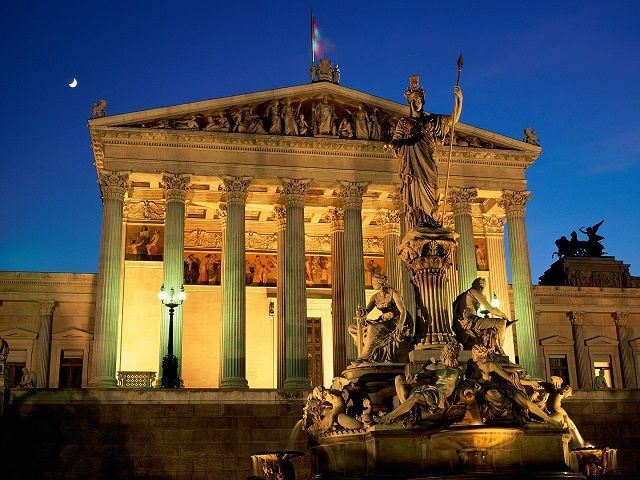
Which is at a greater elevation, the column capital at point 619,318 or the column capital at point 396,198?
the column capital at point 396,198

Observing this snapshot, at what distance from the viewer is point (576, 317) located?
4847 centimetres

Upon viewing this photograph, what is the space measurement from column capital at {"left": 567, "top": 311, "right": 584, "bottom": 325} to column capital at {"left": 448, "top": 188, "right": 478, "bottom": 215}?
561 inches

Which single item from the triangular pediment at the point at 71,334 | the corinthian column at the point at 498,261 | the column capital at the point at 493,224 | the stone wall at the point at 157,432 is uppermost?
the column capital at the point at 493,224

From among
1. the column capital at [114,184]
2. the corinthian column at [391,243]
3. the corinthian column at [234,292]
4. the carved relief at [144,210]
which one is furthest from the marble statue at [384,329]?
the carved relief at [144,210]

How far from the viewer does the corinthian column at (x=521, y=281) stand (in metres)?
36.0

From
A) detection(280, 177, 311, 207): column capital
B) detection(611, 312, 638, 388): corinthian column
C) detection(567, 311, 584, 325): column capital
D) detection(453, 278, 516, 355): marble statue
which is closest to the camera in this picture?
detection(453, 278, 516, 355): marble statue

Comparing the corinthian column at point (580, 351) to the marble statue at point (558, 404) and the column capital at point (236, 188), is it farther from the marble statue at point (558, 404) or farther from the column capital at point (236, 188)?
the marble statue at point (558, 404)

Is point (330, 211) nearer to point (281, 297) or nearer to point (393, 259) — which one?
point (393, 259)

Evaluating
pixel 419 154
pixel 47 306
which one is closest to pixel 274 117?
pixel 47 306

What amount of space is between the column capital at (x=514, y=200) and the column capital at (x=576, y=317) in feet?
40.8

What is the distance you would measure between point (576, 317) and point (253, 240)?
19.6m

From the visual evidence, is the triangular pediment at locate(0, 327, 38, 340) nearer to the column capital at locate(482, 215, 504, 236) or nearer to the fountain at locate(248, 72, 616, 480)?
the column capital at locate(482, 215, 504, 236)

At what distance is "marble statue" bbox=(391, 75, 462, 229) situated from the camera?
56.2 ft

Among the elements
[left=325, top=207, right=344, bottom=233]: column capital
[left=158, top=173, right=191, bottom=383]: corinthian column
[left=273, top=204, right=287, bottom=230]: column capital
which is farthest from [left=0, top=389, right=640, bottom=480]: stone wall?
[left=325, top=207, right=344, bottom=233]: column capital
